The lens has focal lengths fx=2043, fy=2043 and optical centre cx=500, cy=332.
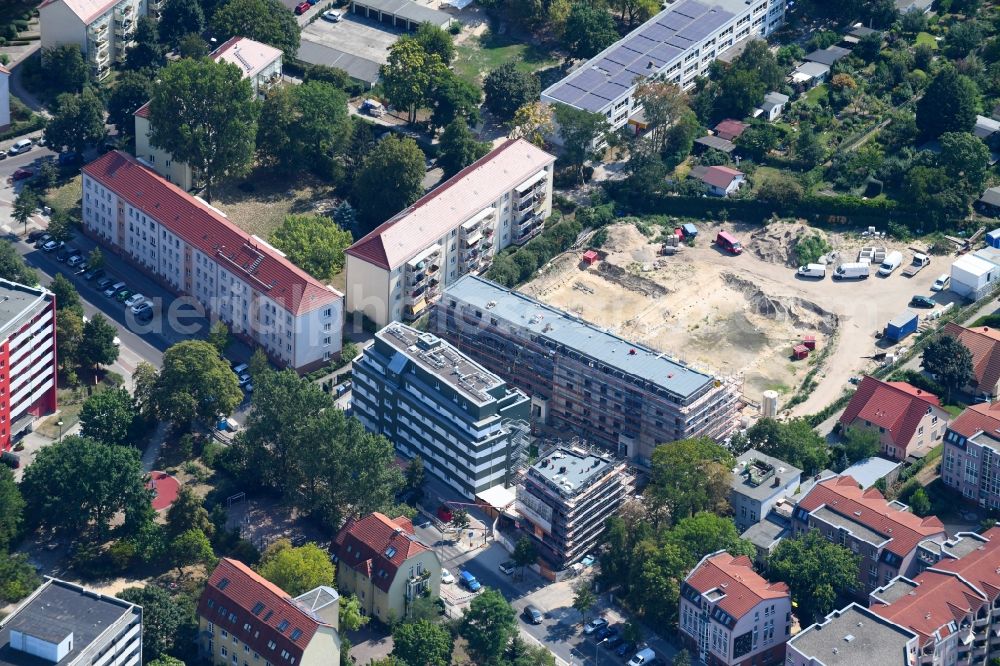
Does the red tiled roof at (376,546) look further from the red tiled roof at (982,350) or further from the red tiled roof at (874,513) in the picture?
the red tiled roof at (982,350)

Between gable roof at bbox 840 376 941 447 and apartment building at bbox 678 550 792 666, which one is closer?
apartment building at bbox 678 550 792 666

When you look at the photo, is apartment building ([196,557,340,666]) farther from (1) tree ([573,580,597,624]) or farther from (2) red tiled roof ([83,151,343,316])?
Result: (2) red tiled roof ([83,151,343,316])

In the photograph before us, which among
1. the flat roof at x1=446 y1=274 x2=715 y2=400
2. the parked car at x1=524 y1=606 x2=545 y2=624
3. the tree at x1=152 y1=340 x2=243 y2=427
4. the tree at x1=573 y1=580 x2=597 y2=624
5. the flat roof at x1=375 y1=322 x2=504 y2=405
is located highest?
the flat roof at x1=446 y1=274 x2=715 y2=400

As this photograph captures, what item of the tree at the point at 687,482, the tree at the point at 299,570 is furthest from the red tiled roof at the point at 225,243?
the tree at the point at 687,482

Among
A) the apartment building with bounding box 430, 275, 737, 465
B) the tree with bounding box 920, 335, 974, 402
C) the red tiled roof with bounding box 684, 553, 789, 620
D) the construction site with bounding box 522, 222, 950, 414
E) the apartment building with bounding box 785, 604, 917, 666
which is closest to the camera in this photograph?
the apartment building with bounding box 785, 604, 917, 666

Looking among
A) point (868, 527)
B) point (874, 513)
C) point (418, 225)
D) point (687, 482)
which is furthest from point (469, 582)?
point (418, 225)

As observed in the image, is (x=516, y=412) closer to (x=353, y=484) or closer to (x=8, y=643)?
(x=353, y=484)

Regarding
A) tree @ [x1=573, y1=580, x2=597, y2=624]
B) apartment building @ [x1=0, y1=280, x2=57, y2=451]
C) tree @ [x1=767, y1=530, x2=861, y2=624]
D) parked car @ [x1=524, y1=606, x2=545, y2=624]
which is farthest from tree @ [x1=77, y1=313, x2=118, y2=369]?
tree @ [x1=767, y1=530, x2=861, y2=624]
